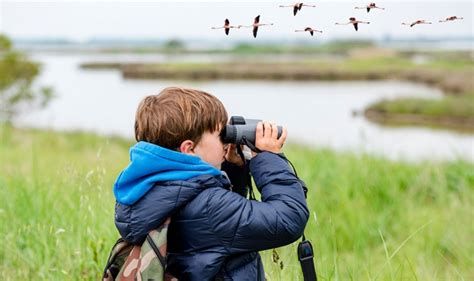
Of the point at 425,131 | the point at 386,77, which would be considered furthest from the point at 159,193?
the point at 386,77

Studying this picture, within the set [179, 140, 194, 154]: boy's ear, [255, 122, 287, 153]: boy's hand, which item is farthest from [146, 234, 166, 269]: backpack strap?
[255, 122, 287, 153]: boy's hand

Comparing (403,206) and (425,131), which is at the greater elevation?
(403,206)

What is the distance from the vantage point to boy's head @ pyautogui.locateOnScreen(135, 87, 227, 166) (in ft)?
6.45

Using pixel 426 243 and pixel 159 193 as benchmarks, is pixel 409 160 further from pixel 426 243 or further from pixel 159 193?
pixel 159 193

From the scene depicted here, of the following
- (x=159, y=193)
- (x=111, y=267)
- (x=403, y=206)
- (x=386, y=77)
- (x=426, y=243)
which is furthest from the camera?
(x=386, y=77)

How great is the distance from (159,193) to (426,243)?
351cm

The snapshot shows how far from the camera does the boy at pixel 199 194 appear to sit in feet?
6.34

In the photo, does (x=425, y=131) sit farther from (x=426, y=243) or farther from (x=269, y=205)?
(x=269, y=205)

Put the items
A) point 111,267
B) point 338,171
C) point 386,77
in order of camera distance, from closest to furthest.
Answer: point 111,267
point 338,171
point 386,77

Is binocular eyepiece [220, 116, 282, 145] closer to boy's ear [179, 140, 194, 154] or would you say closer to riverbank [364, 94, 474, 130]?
boy's ear [179, 140, 194, 154]

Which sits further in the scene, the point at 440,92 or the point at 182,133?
the point at 440,92

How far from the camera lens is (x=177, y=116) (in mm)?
1961

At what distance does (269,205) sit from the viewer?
195 centimetres

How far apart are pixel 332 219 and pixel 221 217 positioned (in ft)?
12.1
